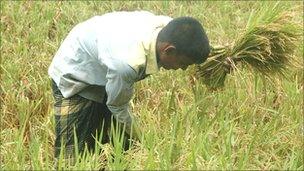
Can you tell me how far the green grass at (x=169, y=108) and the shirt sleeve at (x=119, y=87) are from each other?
0.16 metres

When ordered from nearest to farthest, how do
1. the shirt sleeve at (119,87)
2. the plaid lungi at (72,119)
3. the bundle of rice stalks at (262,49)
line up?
the shirt sleeve at (119,87)
the plaid lungi at (72,119)
the bundle of rice stalks at (262,49)

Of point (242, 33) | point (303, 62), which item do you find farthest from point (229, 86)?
point (303, 62)

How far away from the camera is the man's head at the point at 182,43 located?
2.41m

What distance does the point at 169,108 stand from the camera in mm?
3262

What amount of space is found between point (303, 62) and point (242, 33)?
1121mm

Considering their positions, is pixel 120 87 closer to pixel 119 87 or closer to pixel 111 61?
pixel 119 87

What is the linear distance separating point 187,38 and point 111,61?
12.8 inches

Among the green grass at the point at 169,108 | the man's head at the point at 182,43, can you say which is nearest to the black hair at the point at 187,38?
the man's head at the point at 182,43

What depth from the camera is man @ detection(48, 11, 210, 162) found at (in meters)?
2.42

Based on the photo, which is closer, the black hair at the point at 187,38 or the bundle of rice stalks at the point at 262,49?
the black hair at the point at 187,38

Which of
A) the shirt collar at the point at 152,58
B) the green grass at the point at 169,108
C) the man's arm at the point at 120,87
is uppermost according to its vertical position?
the shirt collar at the point at 152,58

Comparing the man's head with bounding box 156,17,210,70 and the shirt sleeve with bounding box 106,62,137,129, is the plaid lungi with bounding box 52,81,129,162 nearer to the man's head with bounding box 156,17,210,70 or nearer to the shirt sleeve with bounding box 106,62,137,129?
the shirt sleeve with bounding box 106,62,137,129

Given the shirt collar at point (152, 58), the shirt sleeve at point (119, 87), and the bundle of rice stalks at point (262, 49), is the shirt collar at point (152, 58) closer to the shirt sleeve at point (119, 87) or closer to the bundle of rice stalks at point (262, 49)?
the shirt sleeve at point (119, 87)

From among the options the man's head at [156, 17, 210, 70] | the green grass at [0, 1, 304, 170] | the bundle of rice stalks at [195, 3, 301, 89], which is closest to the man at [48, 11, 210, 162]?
the man's head at [156, 17, 210, 70]
